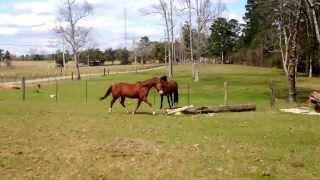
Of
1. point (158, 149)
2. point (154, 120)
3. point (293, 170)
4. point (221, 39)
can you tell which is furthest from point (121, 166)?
point (221, 39)

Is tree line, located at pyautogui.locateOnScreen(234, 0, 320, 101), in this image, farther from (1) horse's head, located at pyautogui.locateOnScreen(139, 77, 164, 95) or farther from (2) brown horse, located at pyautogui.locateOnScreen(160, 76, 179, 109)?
(2) brown horse, located at pyautogui.locateOnScreen(160, 76, 179, 109)

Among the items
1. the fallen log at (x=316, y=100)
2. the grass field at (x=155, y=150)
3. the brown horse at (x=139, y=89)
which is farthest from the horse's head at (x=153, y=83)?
the fallen log at (x=316, y=100)

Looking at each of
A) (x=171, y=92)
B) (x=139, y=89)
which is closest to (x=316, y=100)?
(x=171, y=92)

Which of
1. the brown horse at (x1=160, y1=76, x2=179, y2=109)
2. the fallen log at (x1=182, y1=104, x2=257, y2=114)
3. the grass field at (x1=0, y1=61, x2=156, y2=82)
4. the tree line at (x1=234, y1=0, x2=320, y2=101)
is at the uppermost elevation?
the tree line at (x1=234, y1=0, x2=320, y2=101)

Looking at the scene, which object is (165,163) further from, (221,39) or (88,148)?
(221,39)

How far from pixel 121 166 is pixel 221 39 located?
482 feet

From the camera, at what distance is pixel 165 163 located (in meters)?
12.0

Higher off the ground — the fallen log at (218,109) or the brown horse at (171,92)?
the brown horse at (171,92)

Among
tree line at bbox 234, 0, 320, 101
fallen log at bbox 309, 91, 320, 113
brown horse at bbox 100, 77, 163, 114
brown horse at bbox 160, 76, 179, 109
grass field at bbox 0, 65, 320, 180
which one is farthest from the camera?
tree line at bbox 234, 0, 320, 101

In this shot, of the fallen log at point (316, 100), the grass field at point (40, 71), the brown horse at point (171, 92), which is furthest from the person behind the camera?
the grass field at point (40, 71)

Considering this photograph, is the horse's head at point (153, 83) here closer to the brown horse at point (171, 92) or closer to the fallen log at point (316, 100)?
the brown horse at point (171, 92)

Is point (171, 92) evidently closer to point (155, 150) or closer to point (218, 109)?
point (218, 109)

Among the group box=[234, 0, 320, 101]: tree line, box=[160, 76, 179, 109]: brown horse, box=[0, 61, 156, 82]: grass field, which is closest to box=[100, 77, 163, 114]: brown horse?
box=[160, 76, 179, 109]: brown horse

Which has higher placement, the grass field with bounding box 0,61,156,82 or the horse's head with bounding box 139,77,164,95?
the horse's head with bounding box 139,77,164,95
